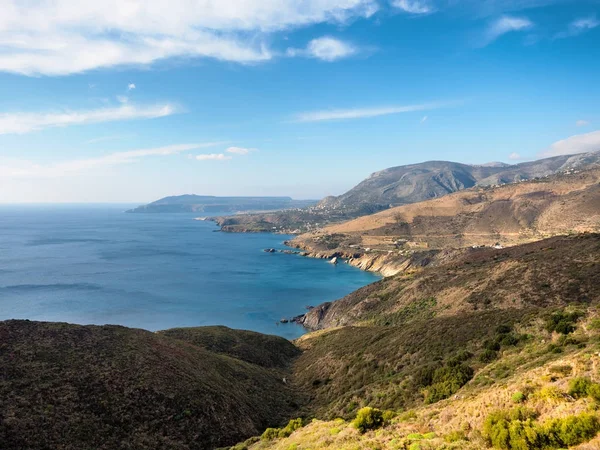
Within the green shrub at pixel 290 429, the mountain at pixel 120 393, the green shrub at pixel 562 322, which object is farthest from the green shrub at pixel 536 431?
the mountain at pixel 120 393

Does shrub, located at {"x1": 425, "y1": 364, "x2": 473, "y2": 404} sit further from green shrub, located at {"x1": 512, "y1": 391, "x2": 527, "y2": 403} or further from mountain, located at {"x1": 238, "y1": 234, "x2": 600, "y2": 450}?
green shrub, located at {"x1": 512, "y1": 391, "x2": 527, "y2": 403}

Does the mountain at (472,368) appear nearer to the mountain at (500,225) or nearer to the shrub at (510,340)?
the shrub at (510,340)

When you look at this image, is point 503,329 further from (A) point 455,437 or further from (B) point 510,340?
(A) point 455,437

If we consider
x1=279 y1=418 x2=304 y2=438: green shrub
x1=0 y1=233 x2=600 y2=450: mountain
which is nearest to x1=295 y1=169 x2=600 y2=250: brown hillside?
x1=0 y1=233 x2=600 y2=450: mountain

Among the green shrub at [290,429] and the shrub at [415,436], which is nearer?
the shrub at [415,436]

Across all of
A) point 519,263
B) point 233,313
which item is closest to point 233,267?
point 233,313

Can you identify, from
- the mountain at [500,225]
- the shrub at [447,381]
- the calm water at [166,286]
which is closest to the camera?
the shrub at [447,381]

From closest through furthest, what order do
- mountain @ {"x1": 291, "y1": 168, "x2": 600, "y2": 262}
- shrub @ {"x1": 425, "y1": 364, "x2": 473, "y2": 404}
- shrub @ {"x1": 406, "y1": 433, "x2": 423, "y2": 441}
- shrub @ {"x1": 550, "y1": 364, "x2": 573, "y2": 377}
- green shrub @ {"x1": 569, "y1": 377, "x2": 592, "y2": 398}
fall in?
green shrub @ {"x1": 569, "y1": 377, "x2": 592, "y2": 398}
shrub @ {"x1": 406, "y1": 433, "x2": 423, "y2": 441}
shrub @ {"x1": 550, "y1": 364, "x2": 573, "y2": 377}
shrub @ {"x1": 425, "y1": 364, "x2": 473, "y2": 404}
mountain @ {"x1": 291, "y1": 168, "x2": 600, "y2": 262}
